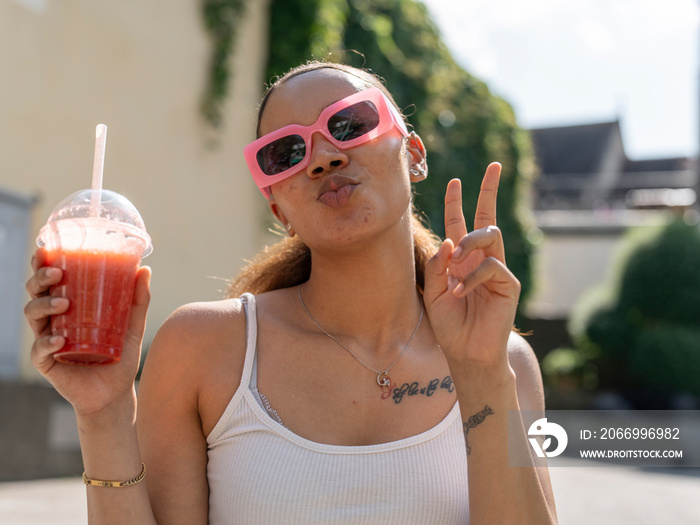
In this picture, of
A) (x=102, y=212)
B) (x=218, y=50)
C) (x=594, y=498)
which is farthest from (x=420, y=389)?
(x=218, y=50)

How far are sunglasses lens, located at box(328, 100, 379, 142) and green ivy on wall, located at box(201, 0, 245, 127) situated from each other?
23.9ft

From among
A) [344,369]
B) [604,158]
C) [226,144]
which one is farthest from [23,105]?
[604,158]

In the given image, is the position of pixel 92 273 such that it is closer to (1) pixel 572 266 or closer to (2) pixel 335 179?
(2) pixel 335 179

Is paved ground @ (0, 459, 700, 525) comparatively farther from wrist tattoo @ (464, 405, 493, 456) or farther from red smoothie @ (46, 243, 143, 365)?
wrist tattoo @ (464, 405, 493, 456)

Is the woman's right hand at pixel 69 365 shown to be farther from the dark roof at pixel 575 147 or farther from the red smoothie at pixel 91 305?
the dark roof at pixel 575 147

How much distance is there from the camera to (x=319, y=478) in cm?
193

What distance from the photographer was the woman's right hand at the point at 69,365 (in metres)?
1.63

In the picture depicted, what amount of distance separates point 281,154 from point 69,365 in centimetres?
91

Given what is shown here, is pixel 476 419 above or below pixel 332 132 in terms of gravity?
below

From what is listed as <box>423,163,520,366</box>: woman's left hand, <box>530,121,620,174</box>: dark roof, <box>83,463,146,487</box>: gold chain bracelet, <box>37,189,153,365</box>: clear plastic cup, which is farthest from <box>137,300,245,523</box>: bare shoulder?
<box>530,121,620,174</box>: dark roof

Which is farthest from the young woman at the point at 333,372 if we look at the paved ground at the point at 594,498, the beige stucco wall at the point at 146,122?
the beige stucco wall at the point at 146,122

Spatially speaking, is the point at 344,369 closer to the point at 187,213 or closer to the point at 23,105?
the point at 23,105

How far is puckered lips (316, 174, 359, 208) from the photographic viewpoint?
2.13 meters

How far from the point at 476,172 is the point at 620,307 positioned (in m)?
4.02
